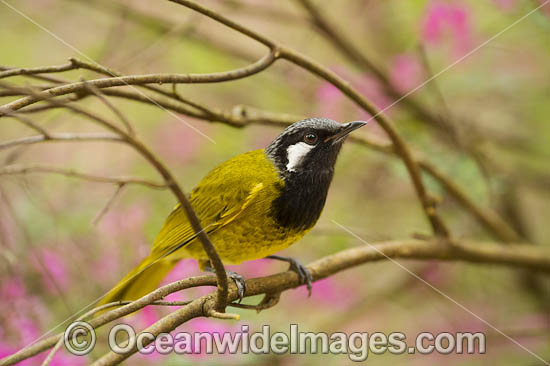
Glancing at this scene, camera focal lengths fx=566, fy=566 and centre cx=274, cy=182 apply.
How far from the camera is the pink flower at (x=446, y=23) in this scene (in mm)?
2604

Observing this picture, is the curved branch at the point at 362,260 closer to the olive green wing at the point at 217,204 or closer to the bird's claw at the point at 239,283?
the bird's claw at the point at 239,283

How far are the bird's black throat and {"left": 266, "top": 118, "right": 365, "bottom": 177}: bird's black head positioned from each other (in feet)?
0.04

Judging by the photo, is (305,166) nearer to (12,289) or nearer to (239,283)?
(239,283)

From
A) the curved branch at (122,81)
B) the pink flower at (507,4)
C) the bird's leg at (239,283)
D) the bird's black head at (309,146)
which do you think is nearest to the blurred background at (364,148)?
the pink flower at (507,4)

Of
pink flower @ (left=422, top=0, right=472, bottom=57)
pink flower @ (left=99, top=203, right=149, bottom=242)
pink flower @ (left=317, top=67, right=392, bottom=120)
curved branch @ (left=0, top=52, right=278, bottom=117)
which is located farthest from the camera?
pink flower @ (left=422, top=0, right=472, bottom=57)

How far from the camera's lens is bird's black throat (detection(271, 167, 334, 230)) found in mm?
1272

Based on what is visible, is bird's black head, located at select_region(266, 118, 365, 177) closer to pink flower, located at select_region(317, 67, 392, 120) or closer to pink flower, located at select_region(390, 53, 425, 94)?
pink flower, located at select_region(317, 67, 392, 120)

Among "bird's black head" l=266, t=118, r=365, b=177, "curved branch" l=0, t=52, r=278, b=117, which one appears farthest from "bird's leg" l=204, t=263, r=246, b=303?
"curved branch" l=0, t=52, r=278, b=117

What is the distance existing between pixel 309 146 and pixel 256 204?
23 centimetres

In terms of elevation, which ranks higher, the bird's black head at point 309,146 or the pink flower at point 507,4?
the pink flower at point 507,4

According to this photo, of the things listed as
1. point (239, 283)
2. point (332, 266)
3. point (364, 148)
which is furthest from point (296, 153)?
point (364, 148)

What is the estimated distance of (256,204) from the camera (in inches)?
55.0

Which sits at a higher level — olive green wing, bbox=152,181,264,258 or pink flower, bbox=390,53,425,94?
pink flower, bbox=390,53,425,94

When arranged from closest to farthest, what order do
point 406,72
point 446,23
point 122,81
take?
1. point 122,81
2. point 446,23
3. point 406,72
